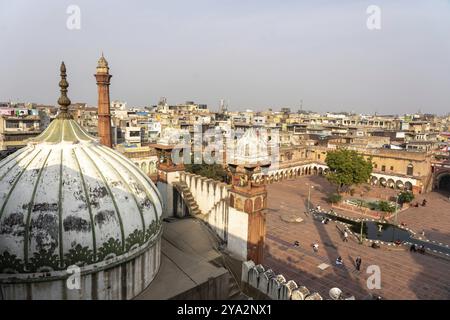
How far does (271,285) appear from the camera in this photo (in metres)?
10.0

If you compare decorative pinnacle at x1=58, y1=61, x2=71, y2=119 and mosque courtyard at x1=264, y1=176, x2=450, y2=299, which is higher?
decorative pinnacle at x1=58, y1=61, x2=71, y2=119

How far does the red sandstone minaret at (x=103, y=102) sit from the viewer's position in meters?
19.8

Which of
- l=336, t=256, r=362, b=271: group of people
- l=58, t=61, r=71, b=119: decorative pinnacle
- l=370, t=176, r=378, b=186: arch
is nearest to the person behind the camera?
l=58, t=61, r=71, b=119: decorative pinnacle

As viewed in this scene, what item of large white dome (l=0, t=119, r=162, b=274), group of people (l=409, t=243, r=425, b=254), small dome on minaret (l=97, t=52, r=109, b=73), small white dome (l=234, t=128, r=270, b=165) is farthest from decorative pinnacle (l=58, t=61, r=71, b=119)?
group of people (l=409, t=243, r=425, b=254)

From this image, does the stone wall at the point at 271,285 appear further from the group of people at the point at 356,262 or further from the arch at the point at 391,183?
the arch at the point at 391,183

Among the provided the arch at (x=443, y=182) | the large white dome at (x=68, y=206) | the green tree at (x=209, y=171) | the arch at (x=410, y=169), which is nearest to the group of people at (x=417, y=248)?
the green tree at (x=209, y=171)

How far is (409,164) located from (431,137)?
33.9 metres

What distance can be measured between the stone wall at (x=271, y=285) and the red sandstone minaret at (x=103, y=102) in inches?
478

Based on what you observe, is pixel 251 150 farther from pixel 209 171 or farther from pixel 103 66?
pixel 209 171

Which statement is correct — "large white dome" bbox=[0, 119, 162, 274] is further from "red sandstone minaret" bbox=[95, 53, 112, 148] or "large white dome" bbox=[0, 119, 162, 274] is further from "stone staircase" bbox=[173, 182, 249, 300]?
"red sandstone minaret" bbox=[95, 53, 112, 148]

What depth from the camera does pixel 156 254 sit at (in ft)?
30.8

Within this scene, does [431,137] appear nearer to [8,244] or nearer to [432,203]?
[432,203]

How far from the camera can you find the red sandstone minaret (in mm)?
19828

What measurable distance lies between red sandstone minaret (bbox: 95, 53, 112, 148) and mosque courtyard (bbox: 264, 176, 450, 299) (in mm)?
12600
